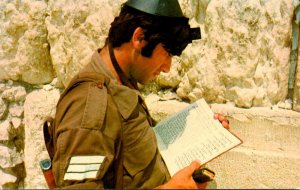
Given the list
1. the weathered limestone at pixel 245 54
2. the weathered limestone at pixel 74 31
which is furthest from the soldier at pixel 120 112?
the weathered limestone at pixel 74 31

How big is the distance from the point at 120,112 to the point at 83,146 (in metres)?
0.14

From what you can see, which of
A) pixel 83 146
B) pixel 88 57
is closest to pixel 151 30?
pixel 83 146

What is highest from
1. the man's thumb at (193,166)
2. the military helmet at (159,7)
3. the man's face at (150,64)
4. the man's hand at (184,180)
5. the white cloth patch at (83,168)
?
the military helmet at (159,7)

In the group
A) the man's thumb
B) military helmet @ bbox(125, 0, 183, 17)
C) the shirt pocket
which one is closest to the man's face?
military helmet @ bbox(125, 0, 183, 17)

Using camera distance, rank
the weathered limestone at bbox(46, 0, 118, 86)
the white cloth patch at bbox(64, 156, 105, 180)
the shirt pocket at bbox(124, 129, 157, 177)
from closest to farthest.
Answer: the white cloth patch at bbox(64, 156, 105, 180), the shirt pocket at bbox(124, 129, 157, 177), the weathered limestone at bbox(46, 0, 118, 86)

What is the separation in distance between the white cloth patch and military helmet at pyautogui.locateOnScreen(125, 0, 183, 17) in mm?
453

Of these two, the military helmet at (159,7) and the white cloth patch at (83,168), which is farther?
the military helmet at (159,7)

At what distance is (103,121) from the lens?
949mm

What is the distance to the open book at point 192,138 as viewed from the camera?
1.05 metres

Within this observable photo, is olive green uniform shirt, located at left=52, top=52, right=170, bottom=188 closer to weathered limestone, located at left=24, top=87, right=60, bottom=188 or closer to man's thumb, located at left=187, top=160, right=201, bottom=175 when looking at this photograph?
man's thumb, located at left=187, top=160, right=201, bottom=175

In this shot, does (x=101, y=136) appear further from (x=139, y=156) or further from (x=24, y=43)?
(x=24, y=43)

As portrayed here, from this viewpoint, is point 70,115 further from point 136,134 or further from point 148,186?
point 148,186

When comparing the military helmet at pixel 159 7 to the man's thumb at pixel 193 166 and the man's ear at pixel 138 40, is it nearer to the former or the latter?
the man's ear at pixel 138 40

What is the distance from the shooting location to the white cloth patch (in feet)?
3.00
